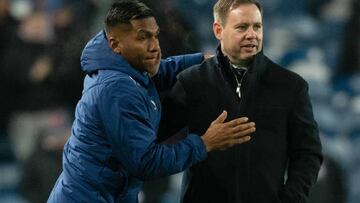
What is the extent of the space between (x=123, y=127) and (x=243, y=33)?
1.76 ft

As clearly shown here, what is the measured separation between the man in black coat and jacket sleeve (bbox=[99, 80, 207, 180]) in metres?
0.20

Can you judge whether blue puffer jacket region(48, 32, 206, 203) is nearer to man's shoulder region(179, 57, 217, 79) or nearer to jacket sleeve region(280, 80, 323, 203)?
man's shoulder region(179, 57, 217, 79)

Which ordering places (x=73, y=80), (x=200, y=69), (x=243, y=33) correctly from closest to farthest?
(x=243, y=33)
(x=200, y=69)
(x=73, y=80)

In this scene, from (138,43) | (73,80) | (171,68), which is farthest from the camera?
(73,80)

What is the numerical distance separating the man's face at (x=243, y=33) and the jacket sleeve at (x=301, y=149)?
8.3 inches

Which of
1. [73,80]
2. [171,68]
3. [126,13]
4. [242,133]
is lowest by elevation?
[73,80]

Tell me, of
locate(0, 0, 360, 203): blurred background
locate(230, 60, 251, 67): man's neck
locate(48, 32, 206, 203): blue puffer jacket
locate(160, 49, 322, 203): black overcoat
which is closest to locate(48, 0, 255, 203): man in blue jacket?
locate(48, 32, 206, 203): blue puffer jacket

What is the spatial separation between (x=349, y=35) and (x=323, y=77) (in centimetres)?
40

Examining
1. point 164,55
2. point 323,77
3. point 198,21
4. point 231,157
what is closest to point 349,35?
point 323,77

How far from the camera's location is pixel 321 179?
5047 millimetres

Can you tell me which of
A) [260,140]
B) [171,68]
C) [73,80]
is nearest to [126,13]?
[171,68]

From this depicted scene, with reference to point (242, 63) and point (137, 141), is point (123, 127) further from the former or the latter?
point (242, 63)

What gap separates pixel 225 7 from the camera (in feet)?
9.55

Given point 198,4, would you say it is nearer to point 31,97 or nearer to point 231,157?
point 31,97
